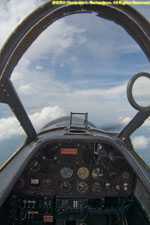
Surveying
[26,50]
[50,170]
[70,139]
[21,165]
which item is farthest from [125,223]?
[26,50]

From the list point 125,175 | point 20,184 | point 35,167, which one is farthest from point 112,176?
point 20,184

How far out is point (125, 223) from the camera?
3.24 meters

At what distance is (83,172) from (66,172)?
316mm

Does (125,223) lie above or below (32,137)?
below

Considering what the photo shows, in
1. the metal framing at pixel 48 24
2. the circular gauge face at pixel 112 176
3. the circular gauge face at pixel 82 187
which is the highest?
the metal framing at pixel 48 24

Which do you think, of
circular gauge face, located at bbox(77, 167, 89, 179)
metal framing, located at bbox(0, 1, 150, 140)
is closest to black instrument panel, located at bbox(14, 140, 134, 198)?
circular gauge face, located at bbox(77, 167, 89, 179)

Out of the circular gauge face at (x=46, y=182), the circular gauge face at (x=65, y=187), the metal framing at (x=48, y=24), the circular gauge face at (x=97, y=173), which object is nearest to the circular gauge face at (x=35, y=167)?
the circular gauge face at (x=46, y=182)

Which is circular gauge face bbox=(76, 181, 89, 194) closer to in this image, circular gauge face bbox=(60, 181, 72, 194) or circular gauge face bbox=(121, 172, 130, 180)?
circular gauge face bbox=(60, 181, 72, 194)

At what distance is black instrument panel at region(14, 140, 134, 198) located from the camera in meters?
3.08

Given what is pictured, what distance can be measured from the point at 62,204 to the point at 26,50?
2.70m

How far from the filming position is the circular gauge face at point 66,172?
3180mm

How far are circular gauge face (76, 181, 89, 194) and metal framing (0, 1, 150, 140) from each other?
215 centimetres

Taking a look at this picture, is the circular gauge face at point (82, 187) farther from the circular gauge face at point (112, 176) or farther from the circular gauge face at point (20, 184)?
the circular gauge face at point (20, 184)

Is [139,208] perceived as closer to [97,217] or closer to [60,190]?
[97,217]
